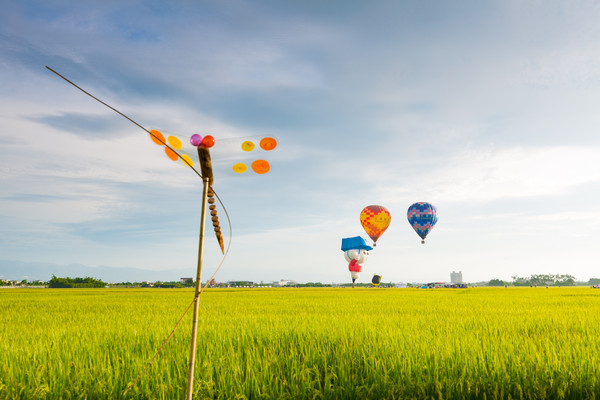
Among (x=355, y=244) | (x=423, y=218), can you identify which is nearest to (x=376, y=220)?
(x=423, y=218)

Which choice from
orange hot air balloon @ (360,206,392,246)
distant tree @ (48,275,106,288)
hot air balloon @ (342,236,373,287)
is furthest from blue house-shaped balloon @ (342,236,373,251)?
distant tree @ (48,275,106,288)

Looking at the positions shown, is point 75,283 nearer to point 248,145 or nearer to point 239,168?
point 239,168

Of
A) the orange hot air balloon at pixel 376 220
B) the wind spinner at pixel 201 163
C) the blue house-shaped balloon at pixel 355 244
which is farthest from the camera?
the blue house-shaped balloon at pixel 355 244

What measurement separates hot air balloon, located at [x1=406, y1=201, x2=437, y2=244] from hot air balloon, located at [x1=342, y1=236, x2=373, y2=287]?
40.1 feet

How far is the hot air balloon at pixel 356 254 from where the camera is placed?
5462cm

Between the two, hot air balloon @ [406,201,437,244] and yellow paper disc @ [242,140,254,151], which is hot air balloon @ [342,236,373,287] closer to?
hot air balloon @ [406,201,437,244]

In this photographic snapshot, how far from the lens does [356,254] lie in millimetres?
54656

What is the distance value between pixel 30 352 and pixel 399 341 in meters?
5.29

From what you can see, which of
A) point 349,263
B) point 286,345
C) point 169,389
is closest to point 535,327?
point 286,345

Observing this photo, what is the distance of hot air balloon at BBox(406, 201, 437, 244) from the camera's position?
42.8 meters

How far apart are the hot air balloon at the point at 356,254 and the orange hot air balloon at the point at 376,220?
362 inches

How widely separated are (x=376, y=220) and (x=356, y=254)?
38.0ft

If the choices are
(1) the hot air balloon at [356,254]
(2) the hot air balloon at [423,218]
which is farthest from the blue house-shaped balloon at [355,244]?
(2) the hot air balloon at [423,218]

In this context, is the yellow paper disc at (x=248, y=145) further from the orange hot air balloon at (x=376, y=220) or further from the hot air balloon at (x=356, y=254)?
the hot air balloon at (x=356, y=254)
